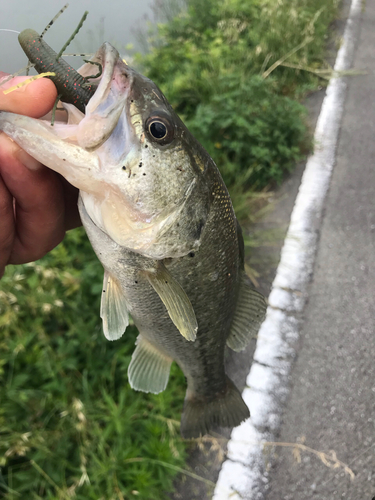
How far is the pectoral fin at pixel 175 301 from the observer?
1310 mm

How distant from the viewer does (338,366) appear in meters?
2.58

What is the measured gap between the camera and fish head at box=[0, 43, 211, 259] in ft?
3.59

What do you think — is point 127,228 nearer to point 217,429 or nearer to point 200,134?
point 217,429

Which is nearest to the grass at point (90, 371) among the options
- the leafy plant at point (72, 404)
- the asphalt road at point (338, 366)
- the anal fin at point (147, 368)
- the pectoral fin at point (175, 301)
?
the leafy plant at point (72, 404)

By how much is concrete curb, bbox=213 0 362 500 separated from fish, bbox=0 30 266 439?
0.94 meters

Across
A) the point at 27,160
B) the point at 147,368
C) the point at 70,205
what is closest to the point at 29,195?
the point at 27,160

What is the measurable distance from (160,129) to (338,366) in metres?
2.23

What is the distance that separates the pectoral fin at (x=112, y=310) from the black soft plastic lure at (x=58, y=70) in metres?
0.69

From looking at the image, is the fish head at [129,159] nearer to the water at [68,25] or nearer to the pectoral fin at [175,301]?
the pectoral fin at [175,301]

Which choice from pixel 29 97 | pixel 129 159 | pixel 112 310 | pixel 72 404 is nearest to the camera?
pixel 29 97

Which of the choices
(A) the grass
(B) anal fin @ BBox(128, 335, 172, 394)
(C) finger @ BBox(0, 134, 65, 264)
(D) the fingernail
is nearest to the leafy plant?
(A) the grass

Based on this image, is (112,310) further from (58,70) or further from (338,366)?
(338,366)

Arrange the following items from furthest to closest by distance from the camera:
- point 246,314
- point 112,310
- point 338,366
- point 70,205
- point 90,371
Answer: point 338,366, point 90,371, point 246,314, point 70,205, point 112,310

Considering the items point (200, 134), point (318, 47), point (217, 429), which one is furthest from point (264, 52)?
point (217, 429)
